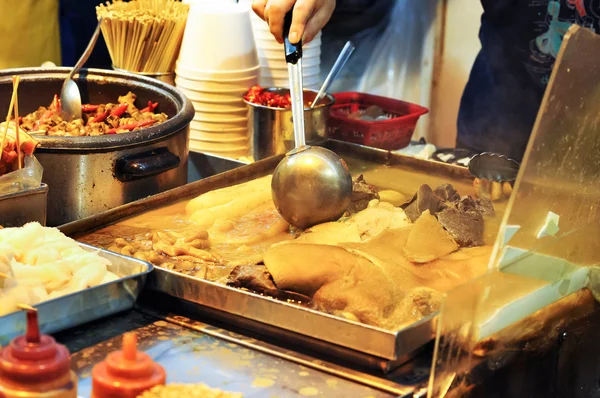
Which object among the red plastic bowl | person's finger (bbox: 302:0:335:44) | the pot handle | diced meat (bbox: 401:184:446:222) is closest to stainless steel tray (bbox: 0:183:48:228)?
the pot handle

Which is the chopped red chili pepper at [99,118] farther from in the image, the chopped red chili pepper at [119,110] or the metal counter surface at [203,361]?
the metal counter surface at [203,361]

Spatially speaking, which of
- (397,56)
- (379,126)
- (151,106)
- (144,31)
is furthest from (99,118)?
(397,56)

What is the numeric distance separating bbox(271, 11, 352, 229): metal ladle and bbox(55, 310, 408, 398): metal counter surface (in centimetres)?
57

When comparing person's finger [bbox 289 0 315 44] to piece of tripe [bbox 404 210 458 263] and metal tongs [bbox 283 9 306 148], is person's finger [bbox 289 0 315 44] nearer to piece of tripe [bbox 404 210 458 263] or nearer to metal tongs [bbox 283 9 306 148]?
metal tongs [bbox 283 9 306 148]

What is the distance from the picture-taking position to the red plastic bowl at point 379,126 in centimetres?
329

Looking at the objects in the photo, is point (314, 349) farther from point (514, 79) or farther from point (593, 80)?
point (514, 79)

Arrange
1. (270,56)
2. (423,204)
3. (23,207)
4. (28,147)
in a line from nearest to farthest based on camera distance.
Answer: (23,207) → (28,147) → (423,204) → (270,56)

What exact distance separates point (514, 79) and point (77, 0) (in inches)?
97.1

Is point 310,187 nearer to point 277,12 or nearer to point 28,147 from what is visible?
point 277,12

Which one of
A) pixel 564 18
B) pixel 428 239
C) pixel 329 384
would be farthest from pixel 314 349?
pixel 564 18

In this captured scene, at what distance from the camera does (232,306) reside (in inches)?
70.1

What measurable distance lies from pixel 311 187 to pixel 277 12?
0.64 metres

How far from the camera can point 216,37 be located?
10.4 ft

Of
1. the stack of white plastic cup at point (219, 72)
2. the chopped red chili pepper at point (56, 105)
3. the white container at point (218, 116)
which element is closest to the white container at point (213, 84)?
the stack of white plastic cup at point (219, 72)
